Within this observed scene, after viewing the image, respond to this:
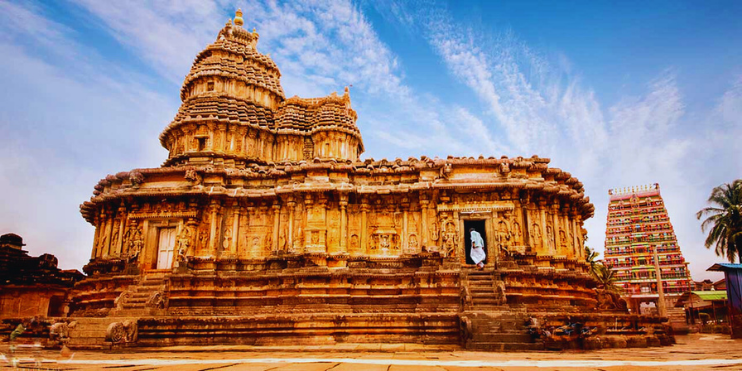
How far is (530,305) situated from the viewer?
60.1 ft

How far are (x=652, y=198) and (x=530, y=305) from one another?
153 feet

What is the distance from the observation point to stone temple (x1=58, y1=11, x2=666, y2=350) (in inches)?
669

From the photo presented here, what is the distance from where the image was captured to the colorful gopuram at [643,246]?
182ft

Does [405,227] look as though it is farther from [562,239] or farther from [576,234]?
[576,234]

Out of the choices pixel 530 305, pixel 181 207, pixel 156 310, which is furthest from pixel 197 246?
pixel 530 305

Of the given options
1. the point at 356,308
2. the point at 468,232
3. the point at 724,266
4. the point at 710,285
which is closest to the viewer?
the point at 356,308

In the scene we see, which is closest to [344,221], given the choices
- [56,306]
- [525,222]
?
[525,222]

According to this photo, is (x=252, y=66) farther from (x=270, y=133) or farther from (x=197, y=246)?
(x=197, y=246)

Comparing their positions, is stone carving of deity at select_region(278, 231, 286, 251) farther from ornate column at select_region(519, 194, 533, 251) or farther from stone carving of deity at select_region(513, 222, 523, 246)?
ornate column at select_region(519, 194, 533, 251)

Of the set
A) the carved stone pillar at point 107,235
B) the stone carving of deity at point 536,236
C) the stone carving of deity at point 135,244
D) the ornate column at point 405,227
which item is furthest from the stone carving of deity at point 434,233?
the carved stone pillar at point 107,235

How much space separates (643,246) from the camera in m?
56.8

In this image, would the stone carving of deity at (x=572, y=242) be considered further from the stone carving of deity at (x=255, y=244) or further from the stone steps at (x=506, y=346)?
the stone carving of deity at (x=255, y=244)

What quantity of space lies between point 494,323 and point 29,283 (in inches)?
1176

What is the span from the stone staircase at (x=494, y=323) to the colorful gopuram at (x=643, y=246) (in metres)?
44.0
